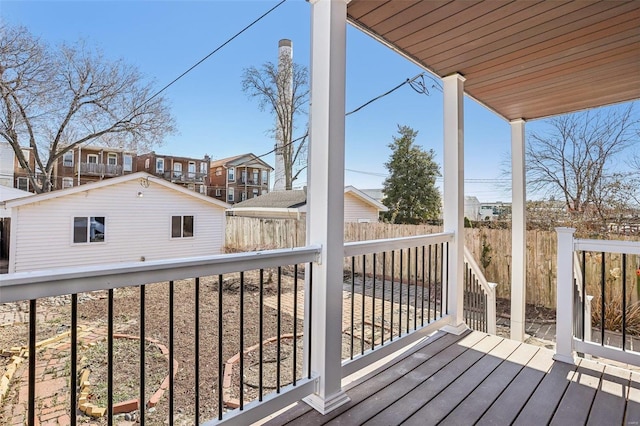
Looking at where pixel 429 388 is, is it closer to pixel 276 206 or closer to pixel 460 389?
pixel 460 389

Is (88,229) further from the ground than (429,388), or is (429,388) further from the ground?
(88,229)

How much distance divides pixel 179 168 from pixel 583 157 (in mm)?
7210

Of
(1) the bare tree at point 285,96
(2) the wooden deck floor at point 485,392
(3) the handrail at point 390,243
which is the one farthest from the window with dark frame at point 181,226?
(2) the wooden deck floor at point 485,392

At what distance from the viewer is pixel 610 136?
573cm

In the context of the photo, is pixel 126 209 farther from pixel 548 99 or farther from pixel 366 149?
pixel 548 99

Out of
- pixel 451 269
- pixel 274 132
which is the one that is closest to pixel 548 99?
pixel 451 269

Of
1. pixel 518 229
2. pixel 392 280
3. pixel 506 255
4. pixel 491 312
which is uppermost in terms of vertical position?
pixel 518 229

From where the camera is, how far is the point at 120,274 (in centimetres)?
112

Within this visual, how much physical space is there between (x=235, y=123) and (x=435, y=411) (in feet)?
5.75

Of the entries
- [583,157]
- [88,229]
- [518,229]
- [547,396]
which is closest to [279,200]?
[88,229]

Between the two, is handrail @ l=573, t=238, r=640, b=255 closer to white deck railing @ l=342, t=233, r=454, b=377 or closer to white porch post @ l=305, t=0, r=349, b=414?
white deck railing @ l=342, t=233, r=454, b=377

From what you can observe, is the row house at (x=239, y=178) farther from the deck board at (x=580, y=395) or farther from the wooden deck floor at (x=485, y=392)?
Answer: the deck board at (x=580, y=395)

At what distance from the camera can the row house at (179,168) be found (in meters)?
1.14

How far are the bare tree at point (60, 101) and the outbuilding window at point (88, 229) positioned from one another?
12cm
